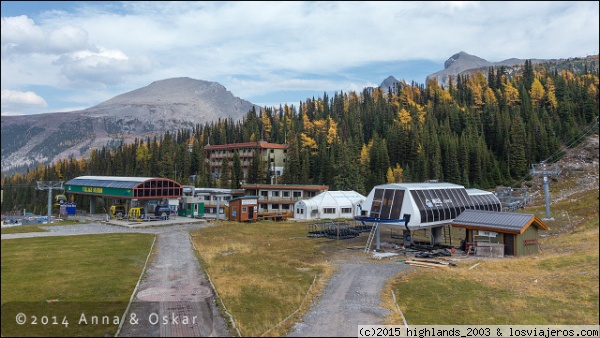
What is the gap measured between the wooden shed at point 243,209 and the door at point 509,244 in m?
44.9

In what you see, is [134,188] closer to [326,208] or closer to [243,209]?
[243,209]

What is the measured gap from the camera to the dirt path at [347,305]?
55.5 feet

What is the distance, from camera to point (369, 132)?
437 feet

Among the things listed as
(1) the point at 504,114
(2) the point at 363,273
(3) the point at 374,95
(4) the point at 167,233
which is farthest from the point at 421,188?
(3) the point at 374,95

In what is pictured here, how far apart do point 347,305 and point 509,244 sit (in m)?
23.0

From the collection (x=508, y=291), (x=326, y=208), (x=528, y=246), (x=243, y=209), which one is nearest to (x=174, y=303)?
(x=508, y=291)

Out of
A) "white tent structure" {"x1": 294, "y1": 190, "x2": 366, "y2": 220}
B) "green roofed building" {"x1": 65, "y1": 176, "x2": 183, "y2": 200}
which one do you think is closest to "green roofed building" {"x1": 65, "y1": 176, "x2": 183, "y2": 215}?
"green roofed building" {"x1": 65, "y1": 176, "x2": 183, "y2": 200}

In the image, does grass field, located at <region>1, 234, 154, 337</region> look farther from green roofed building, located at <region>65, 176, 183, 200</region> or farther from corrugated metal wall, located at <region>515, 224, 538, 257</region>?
corrugated metal wall, located at <region>515, 224, 538, 257</region>

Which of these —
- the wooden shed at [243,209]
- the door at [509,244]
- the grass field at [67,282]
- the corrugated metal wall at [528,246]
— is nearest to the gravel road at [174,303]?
the grass field at [67,282]

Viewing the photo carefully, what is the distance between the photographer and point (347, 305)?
67.8 feet

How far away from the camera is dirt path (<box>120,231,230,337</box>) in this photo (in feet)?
52.5

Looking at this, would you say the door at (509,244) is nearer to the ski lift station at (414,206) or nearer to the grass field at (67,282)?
the ski lift station at (414,206)

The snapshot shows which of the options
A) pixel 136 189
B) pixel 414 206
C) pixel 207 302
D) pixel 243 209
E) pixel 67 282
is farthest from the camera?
pixel 243 209

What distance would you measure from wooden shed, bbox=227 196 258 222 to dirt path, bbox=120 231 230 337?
36604 millimetres
